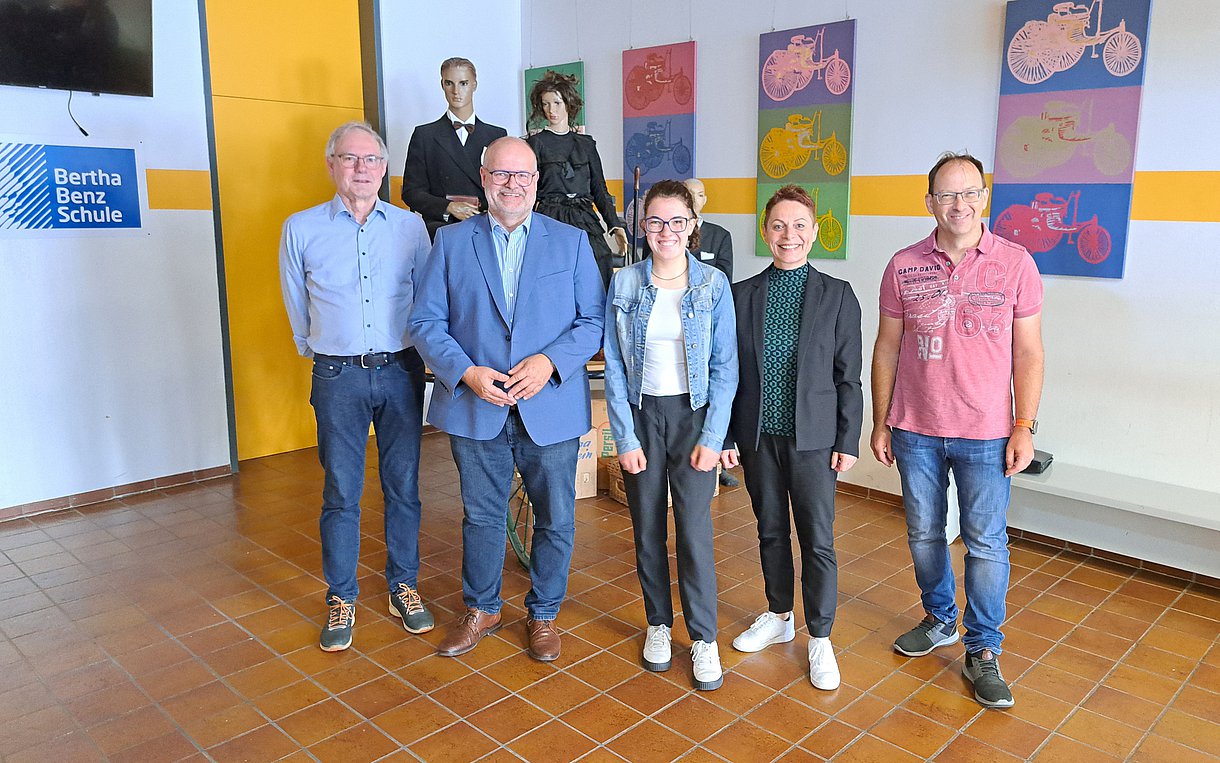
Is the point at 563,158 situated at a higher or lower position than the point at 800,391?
higher

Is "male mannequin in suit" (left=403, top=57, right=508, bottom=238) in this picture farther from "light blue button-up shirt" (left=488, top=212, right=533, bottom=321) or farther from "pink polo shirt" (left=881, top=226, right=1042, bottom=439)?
"pink polo shirt" (left=881, top=226, right=1042, bottom=439)

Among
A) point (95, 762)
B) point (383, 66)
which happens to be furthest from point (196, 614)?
point (383, 66)

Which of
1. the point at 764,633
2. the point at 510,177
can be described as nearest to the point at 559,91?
the point at 510,177

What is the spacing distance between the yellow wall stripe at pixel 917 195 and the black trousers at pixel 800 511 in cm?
215

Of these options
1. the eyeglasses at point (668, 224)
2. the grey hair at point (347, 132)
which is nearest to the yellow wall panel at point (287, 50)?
the grey hair at point (347, 132)

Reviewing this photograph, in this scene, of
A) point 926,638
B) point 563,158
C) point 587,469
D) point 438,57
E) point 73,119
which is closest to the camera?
point 926,638

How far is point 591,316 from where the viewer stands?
315 centimetres

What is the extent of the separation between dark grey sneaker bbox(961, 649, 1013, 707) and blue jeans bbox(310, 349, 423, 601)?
2033 millimetres

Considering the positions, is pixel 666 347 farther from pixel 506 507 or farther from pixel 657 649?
pixel 657 649

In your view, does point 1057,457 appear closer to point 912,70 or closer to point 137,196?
point 912,70

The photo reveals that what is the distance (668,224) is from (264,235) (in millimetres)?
3829

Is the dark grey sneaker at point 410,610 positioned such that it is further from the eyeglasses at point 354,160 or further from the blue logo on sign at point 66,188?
the blue logo on sign at point 66,188

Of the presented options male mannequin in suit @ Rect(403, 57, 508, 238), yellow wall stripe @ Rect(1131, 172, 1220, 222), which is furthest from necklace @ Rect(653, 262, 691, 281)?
yellow wall stripe @ Rect(1131, 172, 1220, 222)

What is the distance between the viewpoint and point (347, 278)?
128 inches
